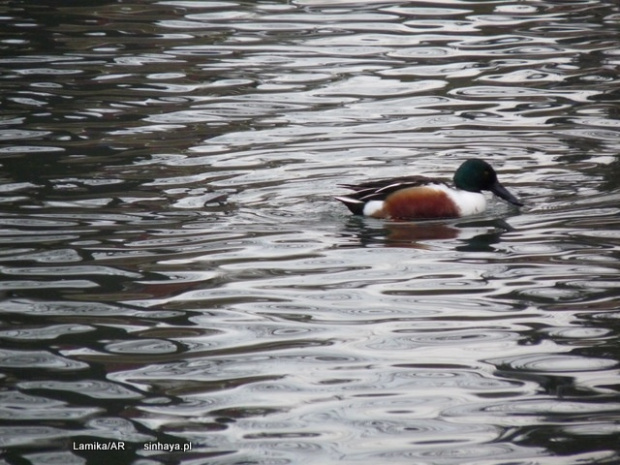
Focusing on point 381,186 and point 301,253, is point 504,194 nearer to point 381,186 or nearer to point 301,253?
point 381,186

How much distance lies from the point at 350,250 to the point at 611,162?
10.3 ft

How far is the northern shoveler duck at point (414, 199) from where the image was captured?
31.0 feet

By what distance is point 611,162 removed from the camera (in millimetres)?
10797

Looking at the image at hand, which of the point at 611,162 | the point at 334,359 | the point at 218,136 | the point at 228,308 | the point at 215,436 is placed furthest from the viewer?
the point at 218,136

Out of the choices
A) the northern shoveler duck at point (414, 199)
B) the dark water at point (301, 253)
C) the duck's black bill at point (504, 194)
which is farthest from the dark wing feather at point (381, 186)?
the duck's black bill at point (504, 194)

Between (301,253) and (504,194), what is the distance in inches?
→ 77.1

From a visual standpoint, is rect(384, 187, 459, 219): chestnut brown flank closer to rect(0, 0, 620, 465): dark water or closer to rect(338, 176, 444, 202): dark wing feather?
rect(338, 176, 444, 202): dark wing feather

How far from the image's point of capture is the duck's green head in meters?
9.80

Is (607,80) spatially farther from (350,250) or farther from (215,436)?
(215,436)

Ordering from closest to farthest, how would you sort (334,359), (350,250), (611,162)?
(334,359) → (350,250) → (611,162)

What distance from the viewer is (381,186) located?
31.2ft

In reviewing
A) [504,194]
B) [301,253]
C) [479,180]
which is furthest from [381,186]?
[301,253]

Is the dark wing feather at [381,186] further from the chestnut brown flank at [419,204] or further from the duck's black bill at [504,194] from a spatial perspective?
the duck's black bill at [504,194]

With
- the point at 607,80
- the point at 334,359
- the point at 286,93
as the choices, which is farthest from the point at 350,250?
the point at 607,80
